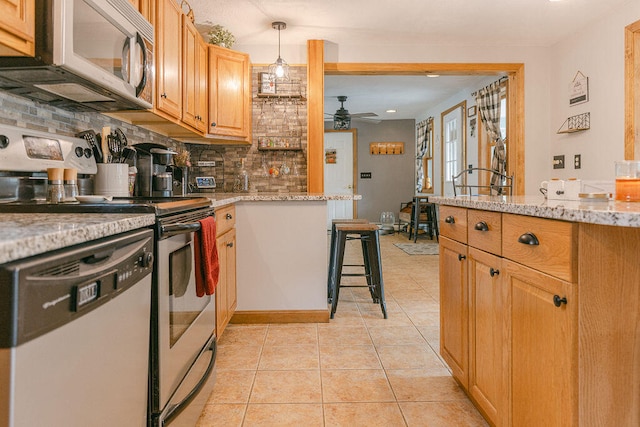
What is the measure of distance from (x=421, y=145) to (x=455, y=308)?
7354 mm

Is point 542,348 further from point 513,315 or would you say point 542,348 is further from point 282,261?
point 282,261

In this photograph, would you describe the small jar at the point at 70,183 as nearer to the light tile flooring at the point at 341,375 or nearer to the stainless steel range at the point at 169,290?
the stainless steel range at the point at 169,290

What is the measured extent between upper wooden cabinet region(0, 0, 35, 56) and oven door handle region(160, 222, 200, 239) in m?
0.68

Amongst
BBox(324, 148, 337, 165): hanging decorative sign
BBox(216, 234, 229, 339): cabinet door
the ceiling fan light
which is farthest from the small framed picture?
BBox(324, 148, 337, 165): hanging decorative sign

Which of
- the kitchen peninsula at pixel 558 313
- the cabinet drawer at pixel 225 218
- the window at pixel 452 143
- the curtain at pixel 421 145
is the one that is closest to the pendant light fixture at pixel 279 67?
the cabinet drawer at pixel 225 218

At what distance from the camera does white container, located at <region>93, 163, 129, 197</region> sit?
2.05 metres

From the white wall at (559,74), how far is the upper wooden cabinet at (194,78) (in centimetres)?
81

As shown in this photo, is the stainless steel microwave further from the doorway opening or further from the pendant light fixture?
the doorway opening

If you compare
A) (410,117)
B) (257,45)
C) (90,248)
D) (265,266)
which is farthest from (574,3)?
(410,117)

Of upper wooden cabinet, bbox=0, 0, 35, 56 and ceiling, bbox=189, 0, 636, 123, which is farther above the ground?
ceiling, bbox=189, 0, 636, 123

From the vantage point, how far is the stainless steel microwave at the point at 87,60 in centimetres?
136

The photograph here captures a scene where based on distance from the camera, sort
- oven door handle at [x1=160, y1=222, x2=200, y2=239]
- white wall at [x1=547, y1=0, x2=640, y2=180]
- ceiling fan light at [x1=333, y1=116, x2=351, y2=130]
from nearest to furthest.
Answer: oven door handle at [x1=160, y1=222, x2=200, y2=239] → white wall at [x1=547, y1=0, x2=640, y2=180] → ceiling fan light at [x1=333, y1=116, x2=351, y2=130]

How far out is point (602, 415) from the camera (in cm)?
106

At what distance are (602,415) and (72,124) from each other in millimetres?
2329
